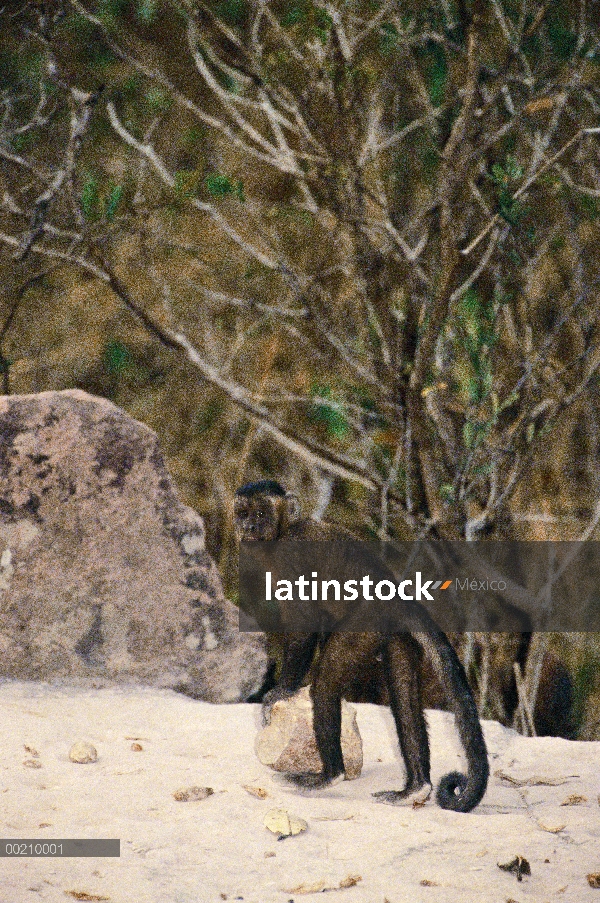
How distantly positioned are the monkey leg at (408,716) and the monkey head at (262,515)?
0.53m

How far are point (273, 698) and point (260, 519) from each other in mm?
596

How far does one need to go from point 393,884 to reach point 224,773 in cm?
86

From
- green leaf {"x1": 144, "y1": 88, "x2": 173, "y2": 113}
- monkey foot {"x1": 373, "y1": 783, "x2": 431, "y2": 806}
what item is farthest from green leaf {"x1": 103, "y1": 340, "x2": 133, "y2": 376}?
monkey foot {"x1": 373, "y1": 783, "x2": 431, "y2": 806}

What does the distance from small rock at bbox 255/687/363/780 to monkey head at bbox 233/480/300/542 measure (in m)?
0.51

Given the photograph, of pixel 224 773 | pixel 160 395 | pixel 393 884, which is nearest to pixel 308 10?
pixel 160 395

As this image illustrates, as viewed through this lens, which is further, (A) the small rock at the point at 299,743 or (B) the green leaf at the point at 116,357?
(B) the green leaf at the point at 116,357

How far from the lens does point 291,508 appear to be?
331 centimetres

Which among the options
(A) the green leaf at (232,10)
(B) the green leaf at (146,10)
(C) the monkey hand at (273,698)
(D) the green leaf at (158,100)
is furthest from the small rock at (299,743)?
(B) the green leaf at (146,10)

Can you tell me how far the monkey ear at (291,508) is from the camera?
329 cm

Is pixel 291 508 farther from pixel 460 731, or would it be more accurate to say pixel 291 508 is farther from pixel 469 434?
pixel 469 434

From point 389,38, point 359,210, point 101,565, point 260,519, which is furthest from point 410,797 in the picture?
point 389,38

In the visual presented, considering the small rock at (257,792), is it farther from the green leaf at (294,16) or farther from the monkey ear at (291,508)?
the green leaf at (294,16)

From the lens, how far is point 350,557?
3115mm

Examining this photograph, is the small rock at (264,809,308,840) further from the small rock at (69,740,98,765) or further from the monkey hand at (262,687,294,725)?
the small rock at (69,740,98,765)
